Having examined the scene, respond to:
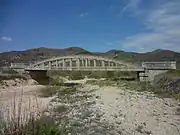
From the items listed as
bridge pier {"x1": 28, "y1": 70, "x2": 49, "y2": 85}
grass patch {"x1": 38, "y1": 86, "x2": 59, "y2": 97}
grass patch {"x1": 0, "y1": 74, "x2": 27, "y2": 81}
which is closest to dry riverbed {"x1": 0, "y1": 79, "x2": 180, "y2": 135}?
grass patch {"x1": 38, "y1": 86, "x2": 59, "y2": 97}

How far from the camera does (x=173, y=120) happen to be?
13.0m

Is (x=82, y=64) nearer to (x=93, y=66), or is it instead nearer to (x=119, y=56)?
(x=93, y=66)

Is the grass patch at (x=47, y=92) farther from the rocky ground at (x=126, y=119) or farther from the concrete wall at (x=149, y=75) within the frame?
the concrete wall at (x=149, y=75)

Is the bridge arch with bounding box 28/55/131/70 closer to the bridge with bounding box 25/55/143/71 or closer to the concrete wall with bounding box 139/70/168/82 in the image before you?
the bridge with bounding box 25/55/143/71

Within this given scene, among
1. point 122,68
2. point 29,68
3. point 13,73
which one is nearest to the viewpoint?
point 122,68

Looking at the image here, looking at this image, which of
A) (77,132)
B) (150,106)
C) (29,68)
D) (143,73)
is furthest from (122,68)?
(77,132)

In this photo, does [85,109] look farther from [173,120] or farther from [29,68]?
[29,68]

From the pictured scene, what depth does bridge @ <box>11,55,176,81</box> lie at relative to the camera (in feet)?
119

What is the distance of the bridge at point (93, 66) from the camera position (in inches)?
1427

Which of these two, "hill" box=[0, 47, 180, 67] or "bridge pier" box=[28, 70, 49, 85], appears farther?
"hill" box=[0, 47, 180, 67]

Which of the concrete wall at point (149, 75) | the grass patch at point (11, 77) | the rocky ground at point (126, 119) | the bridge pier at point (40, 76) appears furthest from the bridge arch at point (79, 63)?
the rocky ground at point (126, 119)

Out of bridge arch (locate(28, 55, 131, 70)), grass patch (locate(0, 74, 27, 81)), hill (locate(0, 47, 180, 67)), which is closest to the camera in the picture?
grass patch (locate(0, 74, 27, 81))

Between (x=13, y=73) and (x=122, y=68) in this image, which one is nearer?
(x=122, y=68)

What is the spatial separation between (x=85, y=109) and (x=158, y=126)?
5744 millimetres
